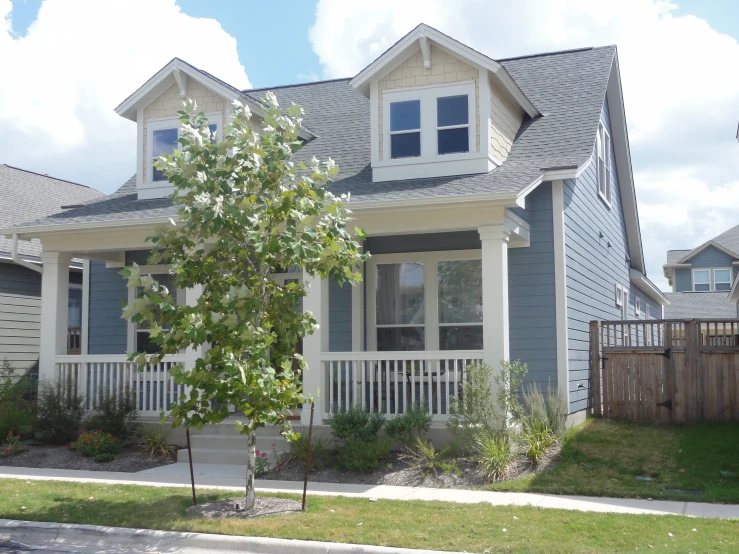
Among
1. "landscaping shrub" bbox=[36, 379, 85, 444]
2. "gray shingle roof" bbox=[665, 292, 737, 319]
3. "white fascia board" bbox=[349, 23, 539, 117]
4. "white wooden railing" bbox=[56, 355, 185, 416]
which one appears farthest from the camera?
"gray shingle roof" bbox=[665, 292, 737, 319]

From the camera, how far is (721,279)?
4219cm

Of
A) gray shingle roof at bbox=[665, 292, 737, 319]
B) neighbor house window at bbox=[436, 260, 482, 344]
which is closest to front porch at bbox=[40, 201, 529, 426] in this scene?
neighbor house window at bbox=[436, 260, 482, 344]

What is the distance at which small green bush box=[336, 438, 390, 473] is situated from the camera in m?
10.6

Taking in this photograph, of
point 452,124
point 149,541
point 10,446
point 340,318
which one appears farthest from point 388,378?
point 10,446

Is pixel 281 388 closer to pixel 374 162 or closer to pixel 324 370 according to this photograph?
pixel 324 370

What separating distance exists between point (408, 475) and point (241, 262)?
149 inches

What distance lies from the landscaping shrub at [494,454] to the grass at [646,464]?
27 centimetres

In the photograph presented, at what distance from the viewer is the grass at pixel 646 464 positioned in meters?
9.43

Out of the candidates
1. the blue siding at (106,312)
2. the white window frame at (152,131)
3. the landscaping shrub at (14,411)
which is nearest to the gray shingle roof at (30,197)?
the blue siding at (106,312)

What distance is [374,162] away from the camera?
13453 millimetres

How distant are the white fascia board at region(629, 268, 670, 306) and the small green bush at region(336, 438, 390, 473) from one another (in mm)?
12535

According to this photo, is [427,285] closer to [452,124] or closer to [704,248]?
[452,124]

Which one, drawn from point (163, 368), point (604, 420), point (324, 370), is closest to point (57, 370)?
point (163, 368)

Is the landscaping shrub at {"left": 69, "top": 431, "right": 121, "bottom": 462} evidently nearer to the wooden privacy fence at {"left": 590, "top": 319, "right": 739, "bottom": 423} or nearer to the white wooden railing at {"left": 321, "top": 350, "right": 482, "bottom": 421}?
the white wooden railing at {"left": 321, "top": 350, "right": 482, "bottom": 421}
